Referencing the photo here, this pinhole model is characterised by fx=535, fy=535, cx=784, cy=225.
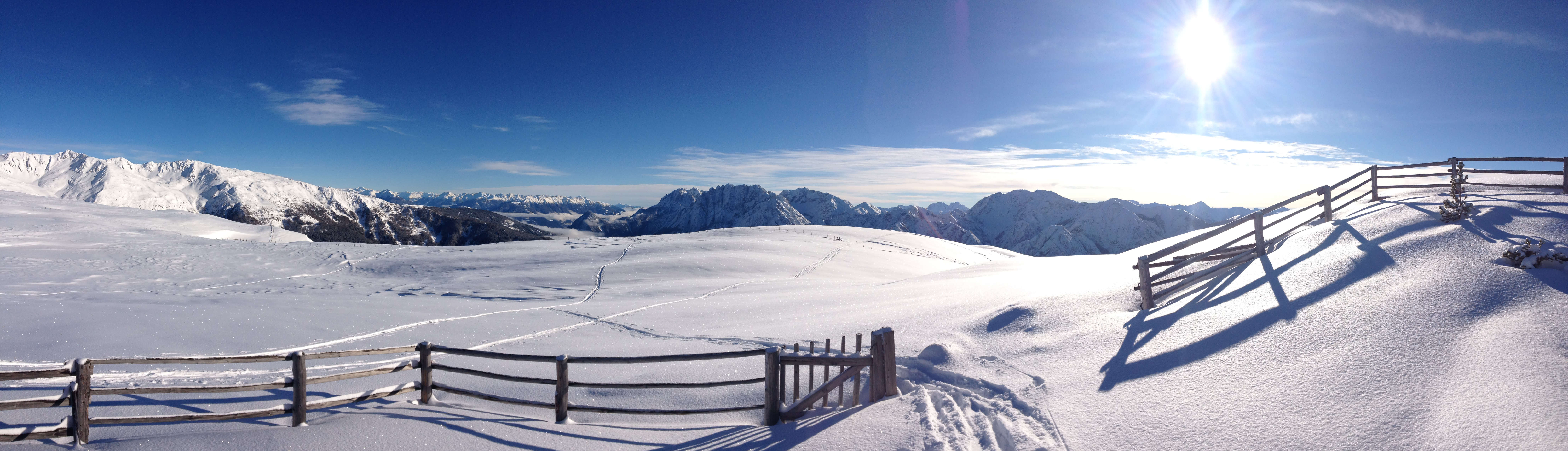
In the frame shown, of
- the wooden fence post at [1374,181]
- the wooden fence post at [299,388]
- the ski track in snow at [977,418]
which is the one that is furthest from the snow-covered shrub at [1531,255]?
the wooden fence post at [299,388]

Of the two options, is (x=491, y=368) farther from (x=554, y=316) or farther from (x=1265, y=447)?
(x=1265, y=447)

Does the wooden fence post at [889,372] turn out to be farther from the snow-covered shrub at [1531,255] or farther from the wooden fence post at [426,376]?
the snow-covered shrub at [1531,255]

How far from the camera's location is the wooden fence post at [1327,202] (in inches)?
510

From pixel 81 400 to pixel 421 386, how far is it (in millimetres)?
3274

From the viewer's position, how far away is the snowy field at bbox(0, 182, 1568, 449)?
5.50 metres

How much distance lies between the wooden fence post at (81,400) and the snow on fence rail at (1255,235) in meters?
15.0

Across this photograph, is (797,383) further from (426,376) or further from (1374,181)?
(1374,181)

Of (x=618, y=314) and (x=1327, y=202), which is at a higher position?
(x=1327, y=202)

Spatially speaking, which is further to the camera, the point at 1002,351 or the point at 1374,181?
the point at 1374,181

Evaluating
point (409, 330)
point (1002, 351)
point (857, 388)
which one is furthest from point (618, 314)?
point (1002, 351)

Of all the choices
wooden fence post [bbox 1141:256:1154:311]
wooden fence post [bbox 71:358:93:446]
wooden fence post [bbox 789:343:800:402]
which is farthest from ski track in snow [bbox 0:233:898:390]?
wooden fence post [bbox 1141:256:1154:311]

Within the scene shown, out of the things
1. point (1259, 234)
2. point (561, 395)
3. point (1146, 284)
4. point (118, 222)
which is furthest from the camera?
point (118, 222)

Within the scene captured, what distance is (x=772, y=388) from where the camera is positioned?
718 centimetres

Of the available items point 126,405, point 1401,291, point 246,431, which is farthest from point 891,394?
point 126,405
